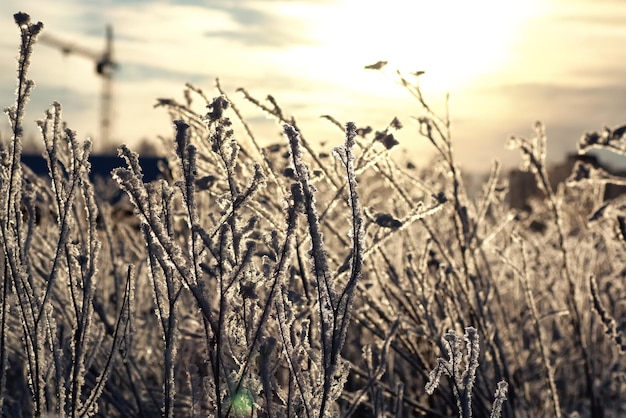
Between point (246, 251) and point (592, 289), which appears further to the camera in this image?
point (592, 289)

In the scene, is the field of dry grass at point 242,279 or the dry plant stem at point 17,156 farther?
the dry plant stem at point 17,156

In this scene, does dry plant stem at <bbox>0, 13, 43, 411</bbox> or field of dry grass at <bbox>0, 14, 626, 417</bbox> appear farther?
dry plant stem at <bbox>0, 13, 43, 411</bbox>

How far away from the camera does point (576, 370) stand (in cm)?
436

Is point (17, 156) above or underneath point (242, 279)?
above

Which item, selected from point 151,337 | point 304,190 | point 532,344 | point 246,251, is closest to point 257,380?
point 246,251

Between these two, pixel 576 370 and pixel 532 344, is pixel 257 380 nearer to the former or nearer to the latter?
pixel 532 344

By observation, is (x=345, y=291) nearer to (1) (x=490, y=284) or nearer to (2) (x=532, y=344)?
(1) (x=490, y=284)

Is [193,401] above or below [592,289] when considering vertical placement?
below

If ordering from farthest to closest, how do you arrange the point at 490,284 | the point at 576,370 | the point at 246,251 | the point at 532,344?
the point at 576,370 < the point at 532,344 < the point at 490,284 < the point at 246,251

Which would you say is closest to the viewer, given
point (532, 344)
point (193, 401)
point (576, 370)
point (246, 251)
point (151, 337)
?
point (246, 251)

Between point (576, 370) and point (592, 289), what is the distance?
7.51 ft

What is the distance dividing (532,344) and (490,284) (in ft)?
3.58

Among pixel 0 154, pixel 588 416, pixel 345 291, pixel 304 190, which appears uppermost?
pixel 0 154

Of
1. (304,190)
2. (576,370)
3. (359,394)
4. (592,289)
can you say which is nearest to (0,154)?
(304,190)
